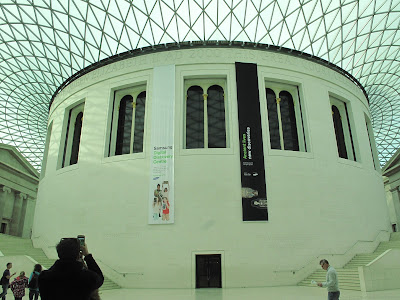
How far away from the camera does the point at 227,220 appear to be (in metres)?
20.8

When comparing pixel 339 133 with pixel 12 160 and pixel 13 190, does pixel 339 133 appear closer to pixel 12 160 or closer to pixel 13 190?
pixel 12 160

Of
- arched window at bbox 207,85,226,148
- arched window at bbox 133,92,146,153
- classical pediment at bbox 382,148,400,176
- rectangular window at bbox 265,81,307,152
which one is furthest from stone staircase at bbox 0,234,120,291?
classical pediment at bbox 382,148,400,176

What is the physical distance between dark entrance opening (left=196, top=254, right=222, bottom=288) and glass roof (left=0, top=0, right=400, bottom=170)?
57.1ft

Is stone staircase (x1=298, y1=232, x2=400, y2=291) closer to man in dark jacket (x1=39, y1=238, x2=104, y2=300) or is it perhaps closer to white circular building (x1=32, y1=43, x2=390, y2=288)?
white circular building (x1=32, y1=43, x2=390, y2=288)

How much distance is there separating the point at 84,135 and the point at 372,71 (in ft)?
99.9

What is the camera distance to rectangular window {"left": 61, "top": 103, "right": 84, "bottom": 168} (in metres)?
28.5

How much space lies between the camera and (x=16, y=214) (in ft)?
152

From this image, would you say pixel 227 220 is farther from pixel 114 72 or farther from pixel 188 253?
pixel 114 72

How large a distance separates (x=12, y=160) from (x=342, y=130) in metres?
44.1

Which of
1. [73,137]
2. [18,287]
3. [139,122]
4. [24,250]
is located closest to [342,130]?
[139,122]

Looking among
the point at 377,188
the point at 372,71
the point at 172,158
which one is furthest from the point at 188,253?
the point at 372,71

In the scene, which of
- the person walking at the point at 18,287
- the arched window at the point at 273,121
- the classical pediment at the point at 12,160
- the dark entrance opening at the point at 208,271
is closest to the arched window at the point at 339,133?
the arched window at the point at 273,121

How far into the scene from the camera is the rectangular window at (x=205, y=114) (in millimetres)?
23797

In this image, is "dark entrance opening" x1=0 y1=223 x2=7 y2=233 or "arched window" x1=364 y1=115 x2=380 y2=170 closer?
"arched window" x1=364 y1=115 x2=380 y2=170
